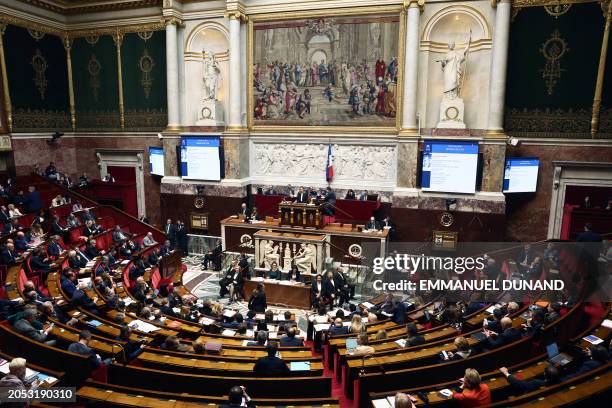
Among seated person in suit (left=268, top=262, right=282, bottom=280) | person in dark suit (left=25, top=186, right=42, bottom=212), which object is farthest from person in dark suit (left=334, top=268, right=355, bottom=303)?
person in dark suit (left=25, top=186, right=42, bottom=212)

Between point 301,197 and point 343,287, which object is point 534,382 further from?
point 301,197

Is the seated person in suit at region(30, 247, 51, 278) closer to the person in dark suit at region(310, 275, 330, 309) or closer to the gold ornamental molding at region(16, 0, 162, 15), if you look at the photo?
the person in dark suit at region(310, 275, 330, 309)

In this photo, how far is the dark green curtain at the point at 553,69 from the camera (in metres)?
15.1

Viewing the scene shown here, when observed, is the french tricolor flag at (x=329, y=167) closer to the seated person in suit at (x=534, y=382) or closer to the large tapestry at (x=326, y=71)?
the large tapestry at (x=326, y=71)

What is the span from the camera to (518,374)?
6.27 m

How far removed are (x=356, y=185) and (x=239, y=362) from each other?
12068 millimetres

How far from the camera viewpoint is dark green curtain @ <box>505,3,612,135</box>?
49.6 ft

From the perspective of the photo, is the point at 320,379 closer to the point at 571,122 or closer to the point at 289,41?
the point at 571,122

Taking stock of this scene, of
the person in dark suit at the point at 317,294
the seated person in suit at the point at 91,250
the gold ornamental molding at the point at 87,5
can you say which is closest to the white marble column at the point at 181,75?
the gold ornamental molding at the point at 87,5

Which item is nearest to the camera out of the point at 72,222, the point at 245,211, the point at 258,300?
the point at 258,300

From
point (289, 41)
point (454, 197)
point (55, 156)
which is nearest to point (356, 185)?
point (454, 197)

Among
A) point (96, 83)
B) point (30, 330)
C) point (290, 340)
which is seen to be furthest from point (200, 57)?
point (290, 340)

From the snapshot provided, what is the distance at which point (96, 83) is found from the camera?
21.5 meters

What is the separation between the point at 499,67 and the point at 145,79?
52.0ft
